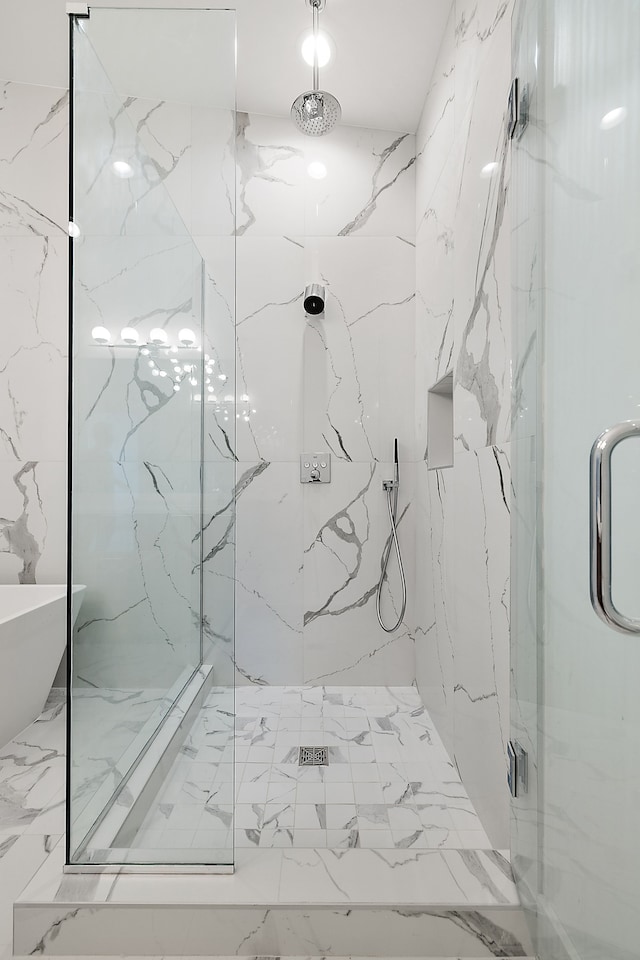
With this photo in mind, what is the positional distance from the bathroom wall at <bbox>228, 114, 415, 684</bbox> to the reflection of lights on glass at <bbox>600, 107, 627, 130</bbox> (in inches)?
73.9

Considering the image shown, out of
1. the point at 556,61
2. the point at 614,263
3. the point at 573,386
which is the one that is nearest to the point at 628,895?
the point at 573,386

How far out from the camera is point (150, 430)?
143 centimetres

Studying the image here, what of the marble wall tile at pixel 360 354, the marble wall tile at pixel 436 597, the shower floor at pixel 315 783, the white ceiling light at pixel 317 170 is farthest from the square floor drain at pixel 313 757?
the white ceiling light at pixel 317 170

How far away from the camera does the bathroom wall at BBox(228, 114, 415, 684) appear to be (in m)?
2.74

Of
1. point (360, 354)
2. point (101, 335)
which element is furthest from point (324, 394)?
point (101, 335)

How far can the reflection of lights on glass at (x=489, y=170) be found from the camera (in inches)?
58.9

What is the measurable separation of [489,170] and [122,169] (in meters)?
0.97

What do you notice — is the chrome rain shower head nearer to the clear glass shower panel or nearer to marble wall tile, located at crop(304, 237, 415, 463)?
marble wall tile, located at crop(304, 237, 415, 463)

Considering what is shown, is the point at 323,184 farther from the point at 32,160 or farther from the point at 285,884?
the point at 285,884

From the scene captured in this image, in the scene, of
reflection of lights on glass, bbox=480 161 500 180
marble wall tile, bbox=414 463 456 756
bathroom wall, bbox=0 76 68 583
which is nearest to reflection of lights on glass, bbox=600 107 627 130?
reflection of lights on glass, bbox=480 161 500 180

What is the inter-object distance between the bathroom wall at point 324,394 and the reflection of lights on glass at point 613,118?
73.9 inches

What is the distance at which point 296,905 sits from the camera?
3.98 feet

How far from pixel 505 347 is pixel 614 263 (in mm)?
552

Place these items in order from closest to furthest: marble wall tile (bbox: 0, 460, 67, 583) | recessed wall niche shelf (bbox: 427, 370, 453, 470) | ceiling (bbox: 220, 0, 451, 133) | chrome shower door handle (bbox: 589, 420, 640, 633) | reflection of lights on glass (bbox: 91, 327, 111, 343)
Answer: chrome shower door handle (bbox: 589, 420, 640, 633)
reflection of lights on glass (bbox: 91, 327, 111, 343)
ceiling (bbox: 220, 0, 451, 133)
recessed wall niche shelf (bbox: 427, 370, 453, 470)
marble wall tile (bbox: 0, 460, 67, 583)
